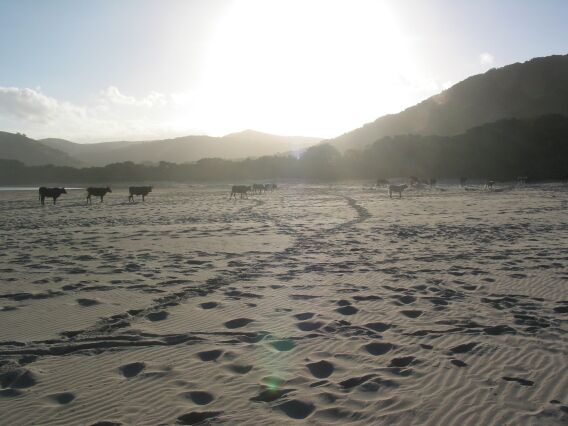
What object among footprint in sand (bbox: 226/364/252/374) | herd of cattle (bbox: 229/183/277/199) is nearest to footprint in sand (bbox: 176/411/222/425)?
footprint in sand (bbox: 226/364/252/374)

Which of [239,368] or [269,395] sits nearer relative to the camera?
[269,395]

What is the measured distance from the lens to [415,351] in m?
4.79

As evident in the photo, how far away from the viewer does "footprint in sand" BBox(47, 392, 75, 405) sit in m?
3.83

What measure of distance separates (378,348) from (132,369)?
2707 mm

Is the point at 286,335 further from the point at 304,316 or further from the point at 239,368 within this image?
the point at 239,368

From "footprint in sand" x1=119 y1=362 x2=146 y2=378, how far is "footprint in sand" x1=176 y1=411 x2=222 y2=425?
3.32 feet

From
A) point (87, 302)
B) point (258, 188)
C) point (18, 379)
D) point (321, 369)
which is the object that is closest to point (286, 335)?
point (321, 369)

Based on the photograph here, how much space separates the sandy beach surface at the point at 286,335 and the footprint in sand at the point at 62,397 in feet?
0.06

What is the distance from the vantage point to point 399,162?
6825 centimetres

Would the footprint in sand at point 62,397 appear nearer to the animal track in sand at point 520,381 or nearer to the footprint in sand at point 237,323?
the footprint in sand at point 237,323

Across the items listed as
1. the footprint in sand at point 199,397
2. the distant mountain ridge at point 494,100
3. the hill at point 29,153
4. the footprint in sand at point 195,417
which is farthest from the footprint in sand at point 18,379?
the hill at point 29,153

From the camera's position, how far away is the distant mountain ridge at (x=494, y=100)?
9550cm

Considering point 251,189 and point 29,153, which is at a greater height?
point 29,153

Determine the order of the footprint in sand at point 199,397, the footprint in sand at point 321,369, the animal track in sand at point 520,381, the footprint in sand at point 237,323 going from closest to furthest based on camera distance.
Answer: the footprint in sand at point 199,397, the animal track in sand at point 520,381, the footprint in sand at point 321,369, the footprint in sand at point 237,323
